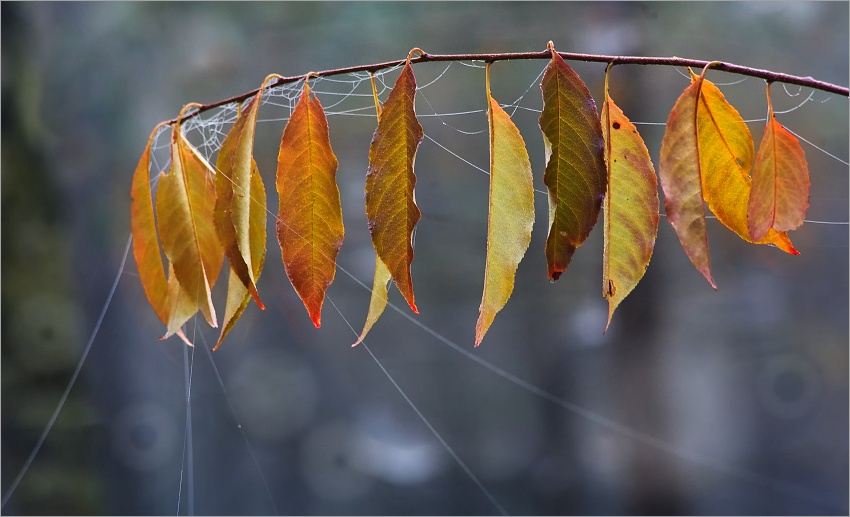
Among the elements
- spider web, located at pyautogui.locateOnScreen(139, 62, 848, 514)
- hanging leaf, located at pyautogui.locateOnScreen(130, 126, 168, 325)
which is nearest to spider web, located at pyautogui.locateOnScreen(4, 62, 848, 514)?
spider web, located at pyautogui.locateOnScreen(139, 62, 848, 514)

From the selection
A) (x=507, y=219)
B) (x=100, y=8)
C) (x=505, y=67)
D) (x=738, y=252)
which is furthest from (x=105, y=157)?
(x=738, y=252)

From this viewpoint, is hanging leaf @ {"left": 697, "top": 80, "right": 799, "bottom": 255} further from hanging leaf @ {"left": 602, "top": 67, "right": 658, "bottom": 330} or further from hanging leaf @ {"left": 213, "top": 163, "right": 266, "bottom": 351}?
hanging leaf @ {"left": 213, "top": 163, "right": 266, "bottom": 351}

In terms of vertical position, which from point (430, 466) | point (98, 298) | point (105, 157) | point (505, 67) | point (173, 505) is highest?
point (505, 67)

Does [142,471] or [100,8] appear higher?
[100,8]

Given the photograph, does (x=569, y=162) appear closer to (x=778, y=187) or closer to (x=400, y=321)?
(x=778, y=187)

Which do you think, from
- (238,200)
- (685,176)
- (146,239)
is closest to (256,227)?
(238,200)

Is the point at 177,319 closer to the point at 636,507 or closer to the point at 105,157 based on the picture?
the point at 105,157

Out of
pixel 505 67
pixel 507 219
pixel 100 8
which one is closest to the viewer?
pixel 507 219
